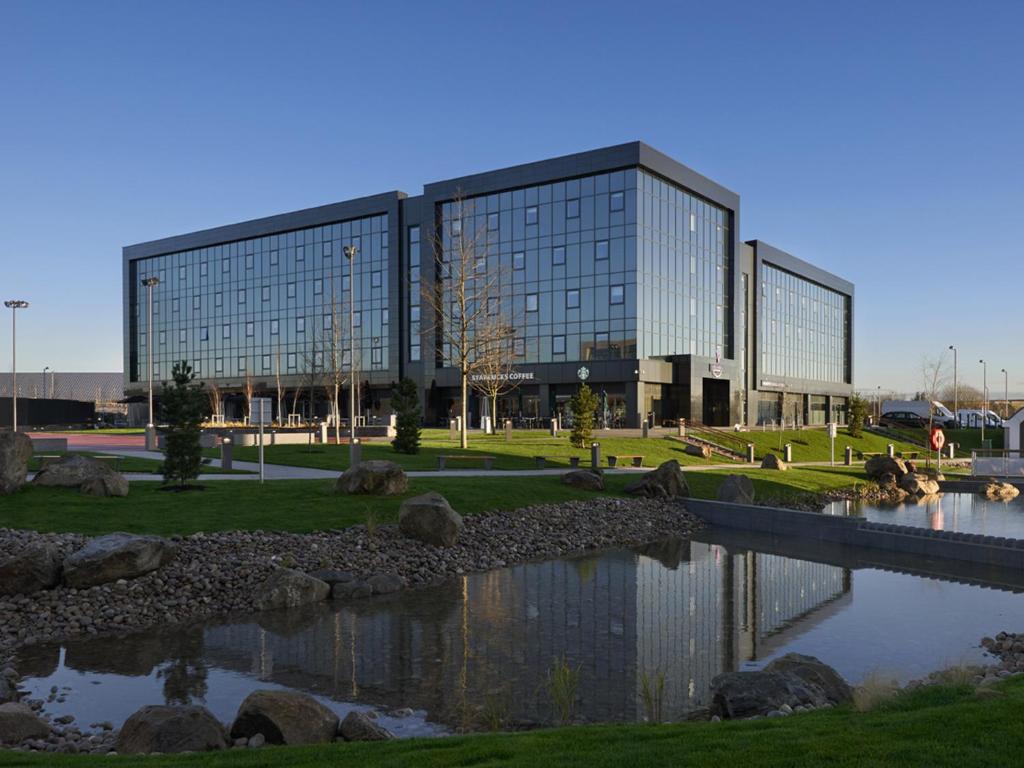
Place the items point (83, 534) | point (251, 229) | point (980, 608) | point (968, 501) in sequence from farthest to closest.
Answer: point (251, 229) → point (968, 501) → point (83, 534) → point (980, 608)

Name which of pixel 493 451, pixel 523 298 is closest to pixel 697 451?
pixel 493 451

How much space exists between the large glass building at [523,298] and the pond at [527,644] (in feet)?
114

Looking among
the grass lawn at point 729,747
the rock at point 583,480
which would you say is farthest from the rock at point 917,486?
the grass lawn at point 729,747

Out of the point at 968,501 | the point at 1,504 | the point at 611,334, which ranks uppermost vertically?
the point at 611,334

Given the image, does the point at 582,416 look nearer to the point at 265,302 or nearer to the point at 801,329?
the point at 265,302

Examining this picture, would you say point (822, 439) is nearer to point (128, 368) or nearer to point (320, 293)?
point (320, 293)

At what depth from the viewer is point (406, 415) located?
127 feet

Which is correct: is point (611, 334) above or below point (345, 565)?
above

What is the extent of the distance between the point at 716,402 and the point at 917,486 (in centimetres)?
3750

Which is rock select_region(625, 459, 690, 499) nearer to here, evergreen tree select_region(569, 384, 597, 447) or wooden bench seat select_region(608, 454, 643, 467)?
wooden bench seat select_region(608, 454, 643, 467)

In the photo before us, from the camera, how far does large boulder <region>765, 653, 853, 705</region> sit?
1053 centimetres

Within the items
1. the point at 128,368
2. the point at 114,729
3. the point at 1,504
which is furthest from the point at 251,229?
the point at 114,729

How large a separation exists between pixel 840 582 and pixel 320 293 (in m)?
77.7

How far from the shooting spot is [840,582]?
20.2 meters
